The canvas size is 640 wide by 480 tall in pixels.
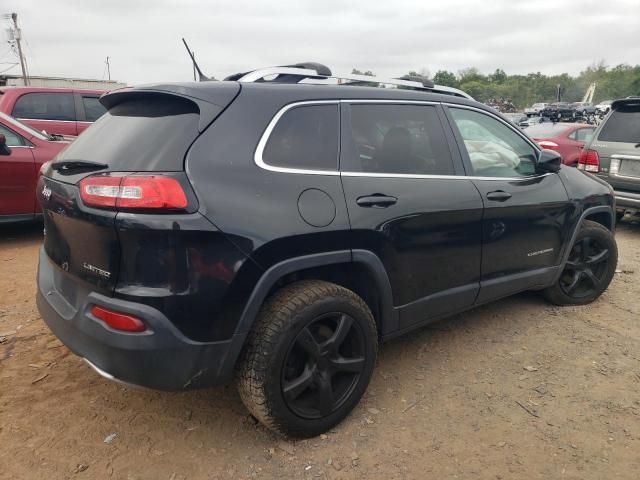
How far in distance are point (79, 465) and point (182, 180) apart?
1.40 metres

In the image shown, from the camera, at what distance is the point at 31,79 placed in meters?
22.7

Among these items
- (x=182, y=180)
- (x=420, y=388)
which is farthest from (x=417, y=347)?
(x=182, y=180)

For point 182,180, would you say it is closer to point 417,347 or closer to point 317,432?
point 317,432

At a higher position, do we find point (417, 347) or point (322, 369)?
point (322, 369)

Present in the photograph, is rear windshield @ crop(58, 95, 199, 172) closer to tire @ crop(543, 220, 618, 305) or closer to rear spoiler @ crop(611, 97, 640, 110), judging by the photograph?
tire @ crop(543, 220, 618, 305)

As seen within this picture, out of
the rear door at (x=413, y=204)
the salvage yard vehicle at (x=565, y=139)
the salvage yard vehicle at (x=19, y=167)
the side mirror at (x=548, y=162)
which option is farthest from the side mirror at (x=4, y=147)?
the salvage yard vehicle at (x=565, y=139)

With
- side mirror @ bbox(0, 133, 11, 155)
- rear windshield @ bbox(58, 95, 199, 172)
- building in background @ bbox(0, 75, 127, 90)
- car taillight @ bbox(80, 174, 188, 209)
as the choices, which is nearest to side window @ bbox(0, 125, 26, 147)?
side mirror @ bbox(0, 133, 11, 155)

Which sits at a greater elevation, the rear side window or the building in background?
the building in background

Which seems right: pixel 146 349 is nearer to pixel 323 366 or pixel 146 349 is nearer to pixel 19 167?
pixel 323 366

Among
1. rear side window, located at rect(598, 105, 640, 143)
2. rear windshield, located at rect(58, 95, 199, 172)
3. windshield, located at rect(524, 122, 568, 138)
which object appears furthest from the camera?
windshield, located at rect(524, 122, 568, 138)

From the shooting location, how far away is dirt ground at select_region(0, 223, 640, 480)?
2375 millimetres

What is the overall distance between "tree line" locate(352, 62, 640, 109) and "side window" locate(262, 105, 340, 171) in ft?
218

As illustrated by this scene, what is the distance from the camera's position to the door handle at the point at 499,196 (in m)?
3.26

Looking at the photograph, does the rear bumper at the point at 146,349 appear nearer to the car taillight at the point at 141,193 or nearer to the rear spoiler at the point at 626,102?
the car taillight at the point at 141,193
